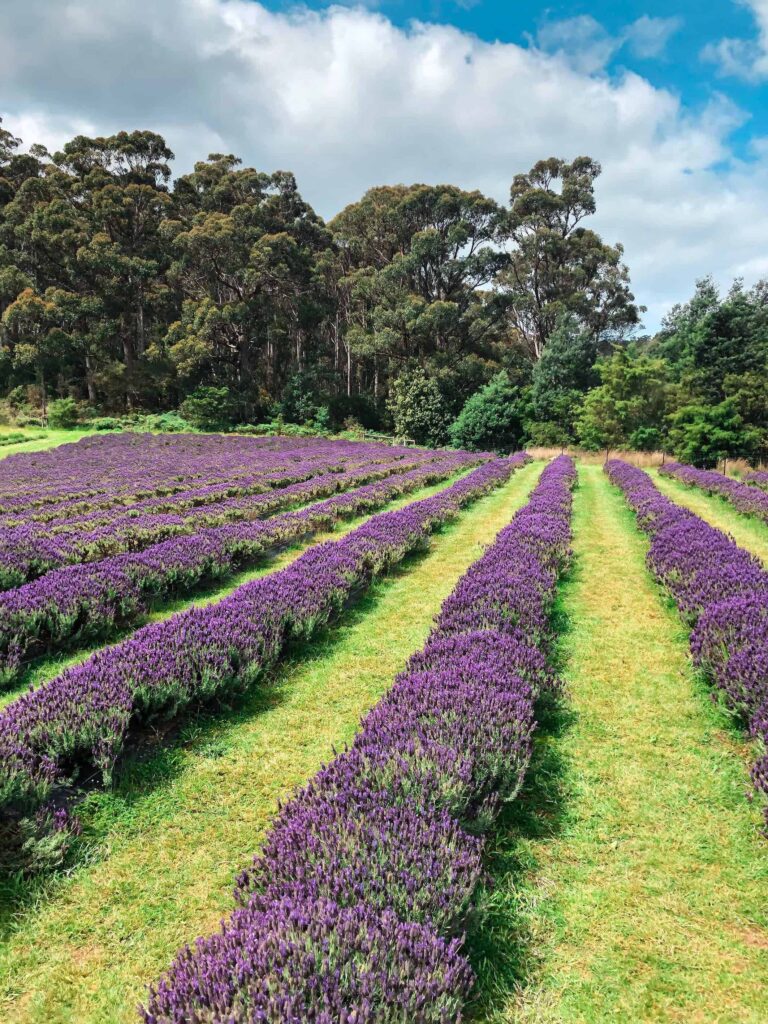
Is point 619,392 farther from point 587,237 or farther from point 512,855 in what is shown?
point 512,855

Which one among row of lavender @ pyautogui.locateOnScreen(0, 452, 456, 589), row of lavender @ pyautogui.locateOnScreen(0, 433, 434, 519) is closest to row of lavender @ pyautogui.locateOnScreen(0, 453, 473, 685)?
row of lavender @ pyautogui.locateOnScreen(0, 452, 456, 589)

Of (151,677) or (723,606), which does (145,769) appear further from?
(723,606)

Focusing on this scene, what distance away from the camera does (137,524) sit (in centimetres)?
1053

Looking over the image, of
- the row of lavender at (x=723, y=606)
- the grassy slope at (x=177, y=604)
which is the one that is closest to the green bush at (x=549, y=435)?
the grassy slope at (x=177, y=604)

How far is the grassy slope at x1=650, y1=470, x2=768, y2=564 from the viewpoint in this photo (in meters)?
12.2

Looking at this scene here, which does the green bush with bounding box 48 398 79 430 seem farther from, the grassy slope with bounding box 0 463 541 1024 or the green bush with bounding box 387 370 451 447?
the grassy slope with bounding box 0 463 541 1024

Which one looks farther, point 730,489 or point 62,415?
point 62,415

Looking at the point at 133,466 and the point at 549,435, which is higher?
the point at 549,435

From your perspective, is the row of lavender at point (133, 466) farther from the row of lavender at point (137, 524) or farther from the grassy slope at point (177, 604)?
the grassy slope at point (177, 604)

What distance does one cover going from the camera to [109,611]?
6.43 metres

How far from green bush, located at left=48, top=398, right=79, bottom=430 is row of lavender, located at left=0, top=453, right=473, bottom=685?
38389 mm

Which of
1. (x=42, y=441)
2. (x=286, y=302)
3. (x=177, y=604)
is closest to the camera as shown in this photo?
(x=177, y=604)

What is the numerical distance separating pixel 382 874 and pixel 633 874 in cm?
164

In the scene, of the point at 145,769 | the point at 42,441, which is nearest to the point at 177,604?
the point at 145,769
